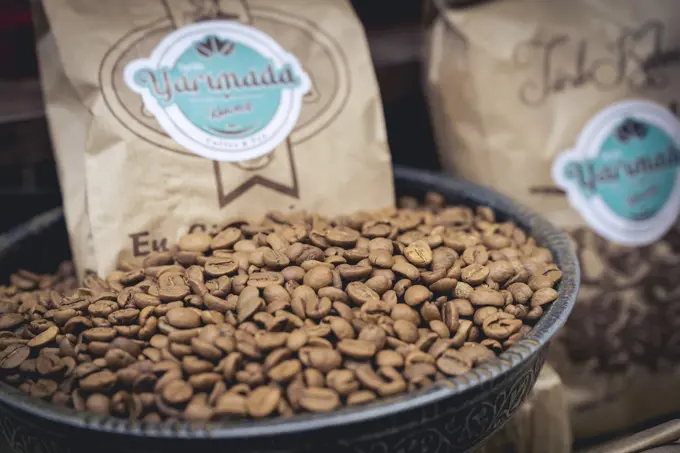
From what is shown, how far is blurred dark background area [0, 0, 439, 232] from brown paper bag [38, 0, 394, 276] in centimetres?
22

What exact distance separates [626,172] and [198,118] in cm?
77

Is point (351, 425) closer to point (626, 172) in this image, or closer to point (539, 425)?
point (539, 425)

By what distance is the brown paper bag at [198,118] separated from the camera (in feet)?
3.01

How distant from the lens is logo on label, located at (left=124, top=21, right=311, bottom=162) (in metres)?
0.94

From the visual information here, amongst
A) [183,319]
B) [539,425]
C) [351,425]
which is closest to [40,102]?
[183,319]

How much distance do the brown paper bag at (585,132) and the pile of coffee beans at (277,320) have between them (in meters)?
0.30

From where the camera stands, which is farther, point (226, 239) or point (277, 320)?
point (226, 239)

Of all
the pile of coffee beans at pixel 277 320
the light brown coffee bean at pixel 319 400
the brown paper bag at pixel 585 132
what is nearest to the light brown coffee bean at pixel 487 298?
the pile of coffee beans at pixel 277 320

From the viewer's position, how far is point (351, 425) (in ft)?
1.81

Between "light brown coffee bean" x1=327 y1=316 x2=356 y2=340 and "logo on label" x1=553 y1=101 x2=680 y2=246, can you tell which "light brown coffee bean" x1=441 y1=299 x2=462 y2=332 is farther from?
"logo on label" x1=553 y1=101 x2=680 y2=246

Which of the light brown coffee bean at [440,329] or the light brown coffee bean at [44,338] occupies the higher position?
the light brown coffee bean at [44,338]

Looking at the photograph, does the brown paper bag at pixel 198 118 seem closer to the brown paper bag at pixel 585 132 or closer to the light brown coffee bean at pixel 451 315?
the brown paper bag at pixel 585 132

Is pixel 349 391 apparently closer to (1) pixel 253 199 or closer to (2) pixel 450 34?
(1) pixel 253 199

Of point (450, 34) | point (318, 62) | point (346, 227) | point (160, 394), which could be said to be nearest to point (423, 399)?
point (160, 394)
